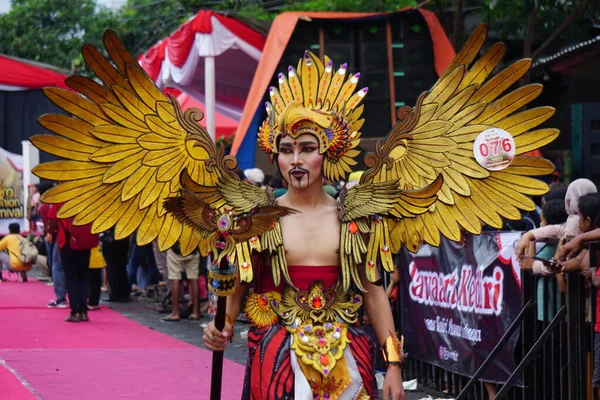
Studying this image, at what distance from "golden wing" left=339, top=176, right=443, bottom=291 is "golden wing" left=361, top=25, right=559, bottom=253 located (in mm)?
212

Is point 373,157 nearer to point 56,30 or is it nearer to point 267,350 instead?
point 267,350

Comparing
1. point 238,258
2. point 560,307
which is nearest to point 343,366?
point 238,258

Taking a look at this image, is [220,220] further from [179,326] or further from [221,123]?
[221,123]

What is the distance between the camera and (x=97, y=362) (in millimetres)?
10109

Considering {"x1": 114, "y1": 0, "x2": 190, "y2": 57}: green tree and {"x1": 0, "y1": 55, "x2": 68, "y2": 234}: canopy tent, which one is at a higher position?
{"x1": 114, "y1": 0, "x2": 190, "y2": 57}: green tree

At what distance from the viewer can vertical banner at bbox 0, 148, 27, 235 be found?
24.1m

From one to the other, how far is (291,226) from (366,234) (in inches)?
13.8

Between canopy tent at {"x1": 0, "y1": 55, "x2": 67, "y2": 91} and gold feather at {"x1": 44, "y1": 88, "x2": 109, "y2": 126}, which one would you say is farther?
canopy tent at {"x1": 0, "y1": 55, "x2": 67, "y2": 91}

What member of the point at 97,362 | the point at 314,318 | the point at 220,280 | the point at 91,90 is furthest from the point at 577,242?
the point at 97,362

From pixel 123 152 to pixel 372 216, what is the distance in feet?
3.91

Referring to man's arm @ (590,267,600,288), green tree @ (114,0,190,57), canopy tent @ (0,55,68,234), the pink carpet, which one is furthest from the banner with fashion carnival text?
green tree @ (114,0,190,57)

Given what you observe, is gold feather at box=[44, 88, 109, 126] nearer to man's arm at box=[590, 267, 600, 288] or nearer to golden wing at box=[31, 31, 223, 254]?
golden wing at box=[31, 31, 223, 254]

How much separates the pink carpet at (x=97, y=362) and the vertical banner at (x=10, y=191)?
1043cm

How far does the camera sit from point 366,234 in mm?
4945
